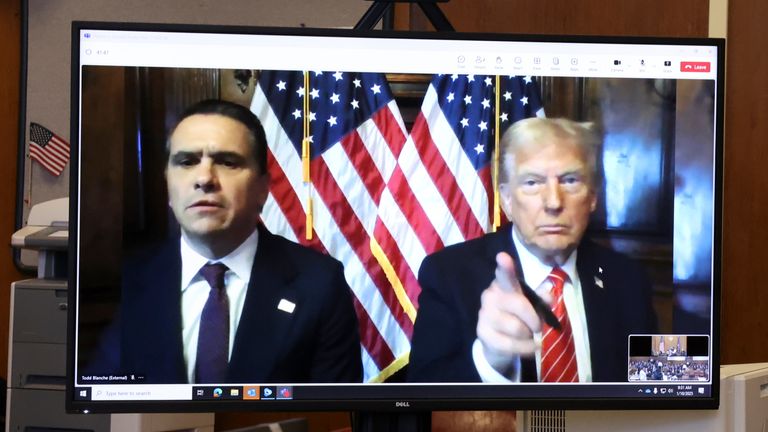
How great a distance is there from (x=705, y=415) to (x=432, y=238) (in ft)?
2.02

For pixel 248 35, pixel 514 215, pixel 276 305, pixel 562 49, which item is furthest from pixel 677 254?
pixel 248 35

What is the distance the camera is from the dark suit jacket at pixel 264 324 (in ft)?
5.31

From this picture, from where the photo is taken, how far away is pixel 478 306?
1.68 meters

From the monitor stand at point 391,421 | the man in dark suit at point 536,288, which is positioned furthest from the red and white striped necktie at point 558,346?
the monitor stand at point 391,421

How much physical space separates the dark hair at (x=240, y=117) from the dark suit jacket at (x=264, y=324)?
0.44 feet

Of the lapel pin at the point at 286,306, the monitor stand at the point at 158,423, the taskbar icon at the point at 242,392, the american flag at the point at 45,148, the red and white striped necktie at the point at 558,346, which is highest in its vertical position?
the american flag at the point at 45,148

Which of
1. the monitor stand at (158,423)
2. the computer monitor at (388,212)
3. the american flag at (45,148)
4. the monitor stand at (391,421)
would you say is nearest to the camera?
the computer monitor at (388,212)

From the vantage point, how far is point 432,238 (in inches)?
66.0

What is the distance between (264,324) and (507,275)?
0.45m

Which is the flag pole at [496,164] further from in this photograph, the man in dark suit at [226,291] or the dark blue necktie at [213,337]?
the dark blue necktie at [213,337]

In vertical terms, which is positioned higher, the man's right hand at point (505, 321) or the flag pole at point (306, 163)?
the flag pole at point (306, 163)

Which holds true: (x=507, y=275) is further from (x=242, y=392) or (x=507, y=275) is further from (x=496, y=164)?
(x=242, y=392)

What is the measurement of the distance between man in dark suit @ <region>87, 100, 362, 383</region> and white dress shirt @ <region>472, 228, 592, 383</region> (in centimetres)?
23

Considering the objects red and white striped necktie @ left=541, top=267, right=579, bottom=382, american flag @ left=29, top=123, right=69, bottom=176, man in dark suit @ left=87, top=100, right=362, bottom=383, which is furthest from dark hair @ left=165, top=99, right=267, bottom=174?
american flag @ left=29, top=123, right=69, bottom=176
